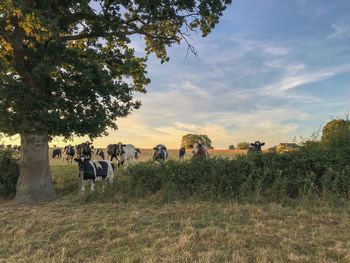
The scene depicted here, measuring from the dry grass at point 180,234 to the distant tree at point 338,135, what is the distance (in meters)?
3.36

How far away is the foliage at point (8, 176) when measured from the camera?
1695 centimetres

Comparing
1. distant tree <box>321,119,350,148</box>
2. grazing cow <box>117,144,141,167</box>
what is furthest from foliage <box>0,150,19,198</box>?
distant tree <box>321,119,350,148</box>

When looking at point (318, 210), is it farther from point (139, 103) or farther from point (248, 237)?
point (139, 103)

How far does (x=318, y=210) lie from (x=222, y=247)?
4.41 meters

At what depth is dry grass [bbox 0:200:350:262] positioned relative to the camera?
747cm

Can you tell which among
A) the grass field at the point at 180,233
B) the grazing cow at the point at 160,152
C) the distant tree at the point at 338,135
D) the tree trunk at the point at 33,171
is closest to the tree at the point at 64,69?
the tree trunk at the point at 33,171

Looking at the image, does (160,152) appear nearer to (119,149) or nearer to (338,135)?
(119,149)

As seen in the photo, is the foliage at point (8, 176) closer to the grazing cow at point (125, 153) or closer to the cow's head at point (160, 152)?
the grazing cow at point (125, 153)

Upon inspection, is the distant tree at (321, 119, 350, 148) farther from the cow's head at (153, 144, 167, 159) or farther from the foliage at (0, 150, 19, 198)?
the cow's head at (153, 144, 167, 159)

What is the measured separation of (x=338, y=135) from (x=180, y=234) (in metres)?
8.00

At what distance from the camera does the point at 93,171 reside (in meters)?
16.8

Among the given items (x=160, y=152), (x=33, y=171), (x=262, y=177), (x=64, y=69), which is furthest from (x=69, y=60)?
(x=160, y=152)

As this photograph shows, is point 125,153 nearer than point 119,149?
No

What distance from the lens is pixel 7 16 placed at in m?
12.9
